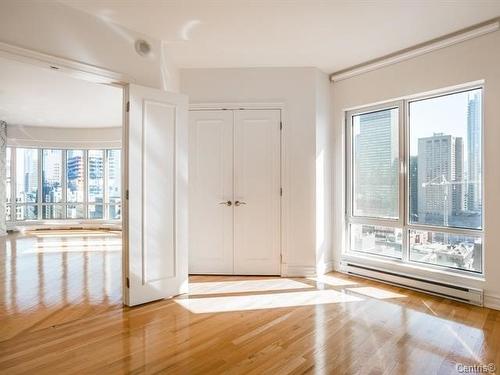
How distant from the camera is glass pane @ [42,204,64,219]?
351 inches

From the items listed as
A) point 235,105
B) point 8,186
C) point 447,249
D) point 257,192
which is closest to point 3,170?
point 8,186

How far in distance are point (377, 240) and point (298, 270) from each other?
44.6 inches

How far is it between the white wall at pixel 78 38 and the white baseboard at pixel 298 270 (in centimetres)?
277

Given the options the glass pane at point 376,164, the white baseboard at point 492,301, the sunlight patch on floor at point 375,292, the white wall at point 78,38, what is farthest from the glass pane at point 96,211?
the white baseboard at point 492,301

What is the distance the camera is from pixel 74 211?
9.10m

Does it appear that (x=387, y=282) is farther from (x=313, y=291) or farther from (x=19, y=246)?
(x=19, y=246)

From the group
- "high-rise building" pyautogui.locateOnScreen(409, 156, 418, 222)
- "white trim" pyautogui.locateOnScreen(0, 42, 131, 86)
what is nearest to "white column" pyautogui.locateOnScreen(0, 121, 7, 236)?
"white trim" pyautogui.locateOnScreen(0, 42, 131, 86)

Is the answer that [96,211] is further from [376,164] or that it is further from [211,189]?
[376,164]

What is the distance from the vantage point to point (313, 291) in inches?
139

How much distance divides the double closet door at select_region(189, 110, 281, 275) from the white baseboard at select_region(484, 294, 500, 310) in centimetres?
225

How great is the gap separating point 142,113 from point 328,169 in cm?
260

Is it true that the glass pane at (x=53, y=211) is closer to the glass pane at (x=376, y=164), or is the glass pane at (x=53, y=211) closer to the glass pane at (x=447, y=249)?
the glass pane at (x=376, y=164)

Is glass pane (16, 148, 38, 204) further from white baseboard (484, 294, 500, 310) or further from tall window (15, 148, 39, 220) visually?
white baseboard (484, 294, 500, 310)

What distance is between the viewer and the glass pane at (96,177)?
912 centimetres
